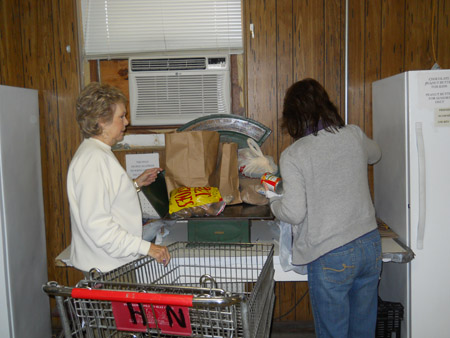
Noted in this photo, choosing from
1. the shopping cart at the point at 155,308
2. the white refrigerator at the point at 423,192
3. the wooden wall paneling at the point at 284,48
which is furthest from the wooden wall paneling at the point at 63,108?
the white refrigerator at the point at 423,192

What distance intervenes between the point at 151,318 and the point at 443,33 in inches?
107

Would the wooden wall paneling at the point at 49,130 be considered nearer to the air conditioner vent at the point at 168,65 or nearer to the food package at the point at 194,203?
the air conditioner vent at the point at 168,65

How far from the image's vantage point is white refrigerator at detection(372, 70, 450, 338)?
2.31 m

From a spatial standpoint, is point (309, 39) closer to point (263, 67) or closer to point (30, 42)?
point (263, 67)

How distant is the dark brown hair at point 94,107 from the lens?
1.84 m

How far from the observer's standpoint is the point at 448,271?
240 centimetres

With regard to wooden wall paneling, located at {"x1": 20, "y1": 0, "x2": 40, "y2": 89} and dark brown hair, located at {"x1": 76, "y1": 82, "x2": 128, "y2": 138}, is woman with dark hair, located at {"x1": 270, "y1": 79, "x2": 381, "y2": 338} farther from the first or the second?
wooden wall paneling, located at {"x1": 20, "y1": 0, "x2": 40, "y2": 89}

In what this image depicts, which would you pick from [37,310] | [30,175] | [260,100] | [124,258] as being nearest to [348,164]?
[124,258]

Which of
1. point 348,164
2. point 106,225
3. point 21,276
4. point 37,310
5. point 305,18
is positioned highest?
point 305,18

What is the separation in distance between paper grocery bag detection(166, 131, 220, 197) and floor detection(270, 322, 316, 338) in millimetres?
1355

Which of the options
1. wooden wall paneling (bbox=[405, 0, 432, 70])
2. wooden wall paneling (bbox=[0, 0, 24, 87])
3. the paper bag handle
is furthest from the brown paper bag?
wooden wall paneling (bbox=[0, 0, 24, 87])

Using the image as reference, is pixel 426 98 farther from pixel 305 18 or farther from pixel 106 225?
pixel 106 225

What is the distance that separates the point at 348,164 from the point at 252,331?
835mm

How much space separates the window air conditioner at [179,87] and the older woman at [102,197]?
1124mm
